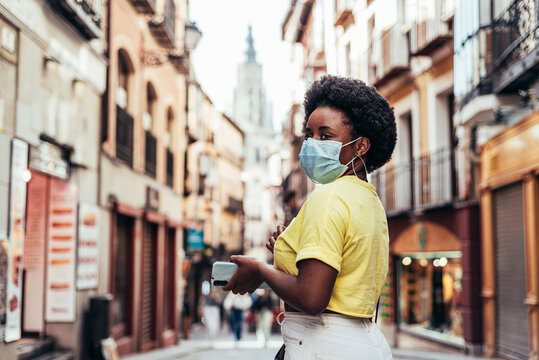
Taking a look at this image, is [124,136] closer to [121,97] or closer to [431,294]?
[121,97]

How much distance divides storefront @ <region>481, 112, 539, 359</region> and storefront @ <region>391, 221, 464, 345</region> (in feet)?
6.07

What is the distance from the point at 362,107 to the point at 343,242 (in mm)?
521

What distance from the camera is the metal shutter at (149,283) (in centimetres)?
1998

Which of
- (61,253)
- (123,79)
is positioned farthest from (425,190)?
(61,253)

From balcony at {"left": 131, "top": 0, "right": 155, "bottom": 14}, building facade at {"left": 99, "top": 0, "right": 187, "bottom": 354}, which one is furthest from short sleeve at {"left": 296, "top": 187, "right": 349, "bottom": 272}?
balcony at {"left": 131, "top": 0, "right": 155, "bottom": 14}

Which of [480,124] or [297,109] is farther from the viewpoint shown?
[297,109]

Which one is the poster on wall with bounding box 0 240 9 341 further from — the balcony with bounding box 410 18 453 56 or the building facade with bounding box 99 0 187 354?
the balcony with bounding box 410 18 453 56

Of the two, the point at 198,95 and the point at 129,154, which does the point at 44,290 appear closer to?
the point at 129,154

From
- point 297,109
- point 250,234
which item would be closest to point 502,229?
point 297,109

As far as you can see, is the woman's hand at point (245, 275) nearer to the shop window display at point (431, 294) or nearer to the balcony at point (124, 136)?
the balcony at point (124, 136)

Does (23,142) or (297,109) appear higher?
(297,109)

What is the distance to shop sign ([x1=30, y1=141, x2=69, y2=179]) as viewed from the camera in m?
10.9

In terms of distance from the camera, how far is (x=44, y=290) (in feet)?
41.6

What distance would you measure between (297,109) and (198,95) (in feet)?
22.8
